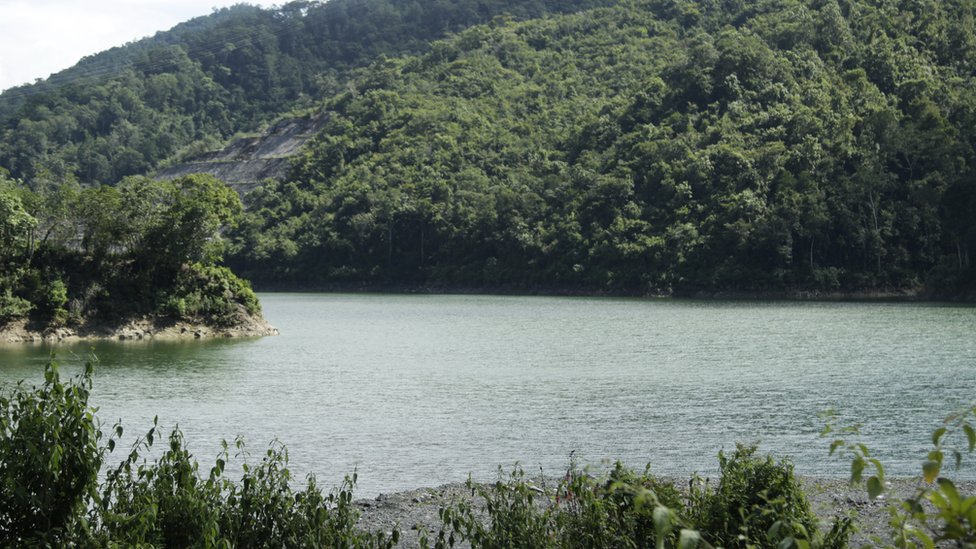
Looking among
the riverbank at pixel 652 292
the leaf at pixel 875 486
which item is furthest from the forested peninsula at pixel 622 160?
the leaf at pixel 875 486

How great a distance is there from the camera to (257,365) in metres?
38.2

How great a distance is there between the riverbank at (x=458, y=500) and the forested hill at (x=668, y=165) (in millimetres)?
62033

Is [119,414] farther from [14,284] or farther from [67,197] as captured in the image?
[67,197]

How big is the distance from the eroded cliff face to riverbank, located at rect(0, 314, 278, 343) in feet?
264

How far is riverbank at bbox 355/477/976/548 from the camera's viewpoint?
14.4 metres

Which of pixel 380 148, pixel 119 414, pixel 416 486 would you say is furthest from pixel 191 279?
pixel 380 148

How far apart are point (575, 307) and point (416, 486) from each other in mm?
52571

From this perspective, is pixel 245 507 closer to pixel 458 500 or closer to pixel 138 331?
pixel 458 500

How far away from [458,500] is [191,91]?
17405cm

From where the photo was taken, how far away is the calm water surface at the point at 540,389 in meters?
21.5

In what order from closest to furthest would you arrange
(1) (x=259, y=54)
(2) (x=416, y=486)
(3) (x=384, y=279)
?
(2) (x=416, y=486) < (3) (x=384, y=279) < (1) (x=259, y=54)

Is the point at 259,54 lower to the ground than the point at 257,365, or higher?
higher

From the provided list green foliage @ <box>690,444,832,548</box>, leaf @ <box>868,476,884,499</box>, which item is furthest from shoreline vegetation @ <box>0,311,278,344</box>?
leaf @ <box>868,476,884,499</box>

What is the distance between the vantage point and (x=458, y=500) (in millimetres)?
16031
